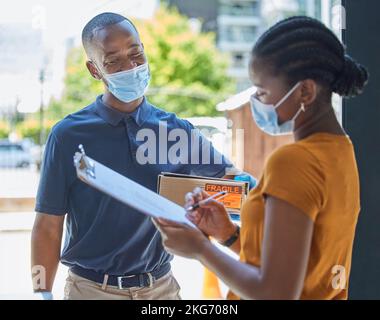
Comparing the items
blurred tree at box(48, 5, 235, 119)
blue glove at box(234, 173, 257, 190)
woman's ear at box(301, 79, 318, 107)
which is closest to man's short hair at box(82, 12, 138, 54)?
blue glove at box(234, 173, 257, 190)

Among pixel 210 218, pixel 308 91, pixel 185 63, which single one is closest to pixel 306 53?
pixel 308 91

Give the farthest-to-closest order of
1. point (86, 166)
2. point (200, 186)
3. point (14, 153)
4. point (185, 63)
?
point (185, 63), point (14, 153), point (200, 186), point (86, 166)

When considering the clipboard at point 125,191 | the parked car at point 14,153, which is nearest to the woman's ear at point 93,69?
the clipboard at point 125,191

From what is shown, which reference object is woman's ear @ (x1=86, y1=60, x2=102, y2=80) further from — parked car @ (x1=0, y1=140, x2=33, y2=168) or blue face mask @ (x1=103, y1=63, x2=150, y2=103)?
parked car @ (x1=0, y1=140, x2=33, y2=168)

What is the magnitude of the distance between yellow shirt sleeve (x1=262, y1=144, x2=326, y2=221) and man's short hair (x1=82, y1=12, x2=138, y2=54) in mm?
643

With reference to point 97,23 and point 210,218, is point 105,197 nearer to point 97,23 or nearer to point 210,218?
point 210,218

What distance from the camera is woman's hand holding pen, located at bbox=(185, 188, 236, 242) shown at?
1.13 metres

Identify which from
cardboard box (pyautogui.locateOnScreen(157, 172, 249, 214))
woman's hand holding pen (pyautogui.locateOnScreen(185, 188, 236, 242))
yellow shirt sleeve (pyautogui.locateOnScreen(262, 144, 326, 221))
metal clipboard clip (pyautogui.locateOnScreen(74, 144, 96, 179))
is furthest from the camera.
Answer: cardboard box (pyautogui.locateOnScreen(157, 172, 249, 214))

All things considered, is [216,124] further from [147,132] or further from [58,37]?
[58,37]

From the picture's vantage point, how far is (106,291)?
1376mm

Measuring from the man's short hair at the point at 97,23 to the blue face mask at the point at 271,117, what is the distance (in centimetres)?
50

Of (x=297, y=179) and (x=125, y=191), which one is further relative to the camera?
(x=125, y=191)

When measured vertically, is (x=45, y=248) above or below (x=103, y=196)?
below

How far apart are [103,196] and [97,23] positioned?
1.41 ft
